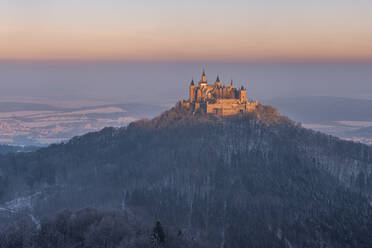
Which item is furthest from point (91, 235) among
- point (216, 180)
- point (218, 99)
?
point (218, 99)

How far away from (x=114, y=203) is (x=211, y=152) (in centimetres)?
1999

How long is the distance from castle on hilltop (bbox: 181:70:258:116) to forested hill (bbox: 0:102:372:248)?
2.88 m

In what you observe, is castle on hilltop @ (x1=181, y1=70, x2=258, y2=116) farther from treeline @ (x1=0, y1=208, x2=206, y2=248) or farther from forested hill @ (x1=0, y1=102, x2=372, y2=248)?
treeline @ (x1=0, y1=208, x2=206, y2=248)

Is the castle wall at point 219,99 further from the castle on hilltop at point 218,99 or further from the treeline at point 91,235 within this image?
the treeline at point 91,235

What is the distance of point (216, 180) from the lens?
254 feet

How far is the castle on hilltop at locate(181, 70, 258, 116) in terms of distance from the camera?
99.0m

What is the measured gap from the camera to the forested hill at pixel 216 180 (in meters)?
65.8

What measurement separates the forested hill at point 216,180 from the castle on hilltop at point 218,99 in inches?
113

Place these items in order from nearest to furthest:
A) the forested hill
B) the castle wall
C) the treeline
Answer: the treeline → the forested hill → the castle wall

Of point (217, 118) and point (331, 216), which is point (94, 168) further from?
point (331, 216)

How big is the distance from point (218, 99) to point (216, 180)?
27.1 meters

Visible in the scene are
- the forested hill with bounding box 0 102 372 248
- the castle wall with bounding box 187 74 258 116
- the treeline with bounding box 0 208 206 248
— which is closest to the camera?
the treeline with bounding box 0 208 206 248

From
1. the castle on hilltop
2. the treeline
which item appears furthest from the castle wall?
the treeline

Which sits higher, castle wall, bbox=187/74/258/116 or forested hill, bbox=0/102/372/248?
castle wall, bbox=187/74/258/116
